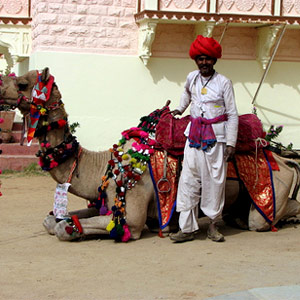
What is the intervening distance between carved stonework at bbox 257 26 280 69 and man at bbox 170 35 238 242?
822 centimetres

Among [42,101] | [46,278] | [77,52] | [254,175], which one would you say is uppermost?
[77,52]

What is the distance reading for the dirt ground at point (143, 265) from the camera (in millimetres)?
4551

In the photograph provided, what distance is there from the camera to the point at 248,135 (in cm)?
662

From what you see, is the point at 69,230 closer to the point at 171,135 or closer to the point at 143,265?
the point at 143,265

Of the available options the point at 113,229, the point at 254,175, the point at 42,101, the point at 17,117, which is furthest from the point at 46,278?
the point at 17,117

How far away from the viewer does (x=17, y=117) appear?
51.0 feet

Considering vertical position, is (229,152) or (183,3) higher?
(183,3)

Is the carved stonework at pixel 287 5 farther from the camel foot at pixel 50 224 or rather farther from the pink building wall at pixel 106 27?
the camel foot at pixel 50 224

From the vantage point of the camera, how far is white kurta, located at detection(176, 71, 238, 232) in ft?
20.0

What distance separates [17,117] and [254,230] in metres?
10.1

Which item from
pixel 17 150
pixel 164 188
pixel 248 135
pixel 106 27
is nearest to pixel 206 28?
pixel 106 27

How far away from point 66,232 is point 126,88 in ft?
26.9

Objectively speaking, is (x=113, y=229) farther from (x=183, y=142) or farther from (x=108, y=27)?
(x=108, y=27)

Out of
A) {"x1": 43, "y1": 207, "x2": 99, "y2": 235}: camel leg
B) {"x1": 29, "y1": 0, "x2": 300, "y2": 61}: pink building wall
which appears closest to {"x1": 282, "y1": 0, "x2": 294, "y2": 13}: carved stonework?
{"x1": 29, "y1": 0, "x2": 300, "y2": 61}: pink building wall
